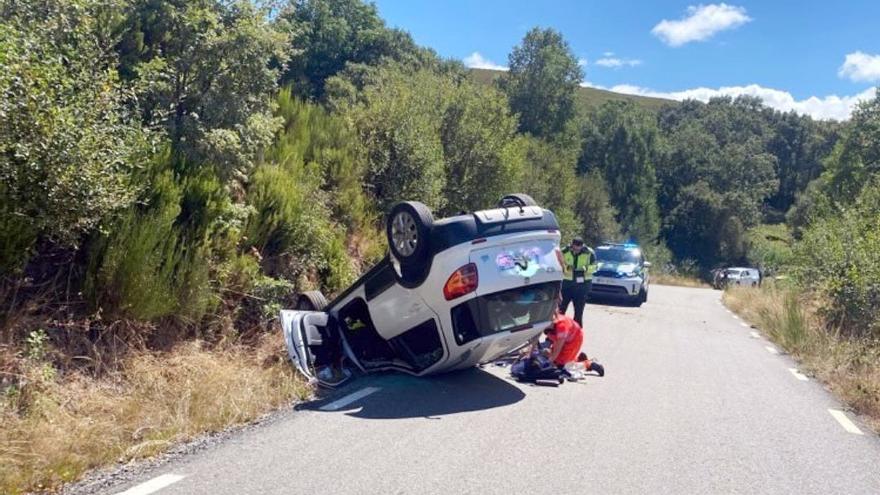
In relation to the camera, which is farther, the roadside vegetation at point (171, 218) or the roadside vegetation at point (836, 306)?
the roadside vegetation at point (836, 306)

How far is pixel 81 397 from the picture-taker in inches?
240

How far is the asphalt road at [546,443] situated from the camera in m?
5.12

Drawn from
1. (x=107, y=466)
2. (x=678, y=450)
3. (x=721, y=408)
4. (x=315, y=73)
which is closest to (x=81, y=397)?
(x=107, y=466)

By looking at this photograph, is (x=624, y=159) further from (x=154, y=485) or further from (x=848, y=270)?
(x=154, y=485)

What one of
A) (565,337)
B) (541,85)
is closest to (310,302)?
(565,337)

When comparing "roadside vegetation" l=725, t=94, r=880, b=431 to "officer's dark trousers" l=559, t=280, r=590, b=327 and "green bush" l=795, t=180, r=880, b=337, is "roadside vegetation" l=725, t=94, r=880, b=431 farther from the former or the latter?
"officer's dark trousers" l=559, t=280, r=590, b=327

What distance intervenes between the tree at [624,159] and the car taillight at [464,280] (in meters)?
60.2

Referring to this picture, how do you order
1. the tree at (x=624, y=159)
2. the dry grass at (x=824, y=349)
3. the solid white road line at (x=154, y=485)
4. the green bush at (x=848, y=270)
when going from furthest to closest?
1. the tree at (x=624, y=159)
2. the green bush at (x=848, y=270)
3. the dry grass at (x=824, y=349)
4. the solid white road line at (x=154, y=485)

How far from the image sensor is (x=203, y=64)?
912 cm

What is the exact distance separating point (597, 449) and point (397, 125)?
10.7 m

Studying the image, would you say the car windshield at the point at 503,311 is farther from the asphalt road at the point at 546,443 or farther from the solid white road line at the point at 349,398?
the solid white road line at the point at 349,398

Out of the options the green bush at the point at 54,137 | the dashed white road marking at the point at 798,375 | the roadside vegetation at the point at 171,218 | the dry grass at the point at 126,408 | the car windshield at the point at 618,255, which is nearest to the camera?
the dry grass at the point at 126,408

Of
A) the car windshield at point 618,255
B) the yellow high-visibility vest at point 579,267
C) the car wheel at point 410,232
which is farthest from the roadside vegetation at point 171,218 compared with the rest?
the car windshield at point 618,255

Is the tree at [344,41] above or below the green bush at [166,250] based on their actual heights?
above
